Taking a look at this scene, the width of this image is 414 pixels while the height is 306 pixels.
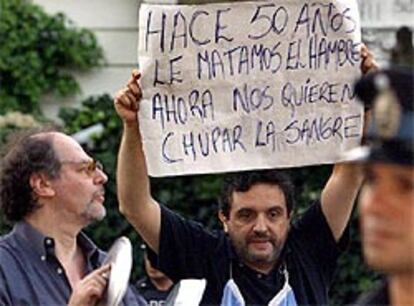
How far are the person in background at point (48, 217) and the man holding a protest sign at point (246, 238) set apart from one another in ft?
0.46

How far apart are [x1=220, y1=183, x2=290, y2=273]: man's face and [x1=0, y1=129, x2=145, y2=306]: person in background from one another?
1.21 feet

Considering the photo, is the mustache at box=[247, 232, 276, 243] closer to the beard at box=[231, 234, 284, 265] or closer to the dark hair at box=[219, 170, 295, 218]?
the beard at box=[231, 234, 284, 265]

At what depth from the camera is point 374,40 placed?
12.4 meters

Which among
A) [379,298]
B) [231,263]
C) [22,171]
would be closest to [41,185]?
[22,171]

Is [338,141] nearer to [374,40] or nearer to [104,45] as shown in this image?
[374,40]

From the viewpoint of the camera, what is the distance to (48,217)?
535 cm

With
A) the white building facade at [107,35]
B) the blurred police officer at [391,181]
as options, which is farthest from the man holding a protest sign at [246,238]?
the white building facade at [107,35]

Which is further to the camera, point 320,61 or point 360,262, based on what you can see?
point 360,262

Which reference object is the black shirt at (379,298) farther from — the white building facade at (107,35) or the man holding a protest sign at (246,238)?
the white building facade at (107,35)

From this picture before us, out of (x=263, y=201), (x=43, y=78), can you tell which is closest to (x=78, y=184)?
(x=263, y=201)

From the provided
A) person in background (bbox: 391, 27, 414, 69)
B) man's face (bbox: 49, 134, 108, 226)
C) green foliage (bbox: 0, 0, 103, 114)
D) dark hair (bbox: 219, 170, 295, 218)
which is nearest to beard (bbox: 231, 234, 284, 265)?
dark hair (bbox: 219, 170, 295, 218)

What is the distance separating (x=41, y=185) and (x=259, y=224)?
69 centimetres

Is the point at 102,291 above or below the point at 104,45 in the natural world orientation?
above

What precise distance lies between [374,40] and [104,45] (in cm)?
216
